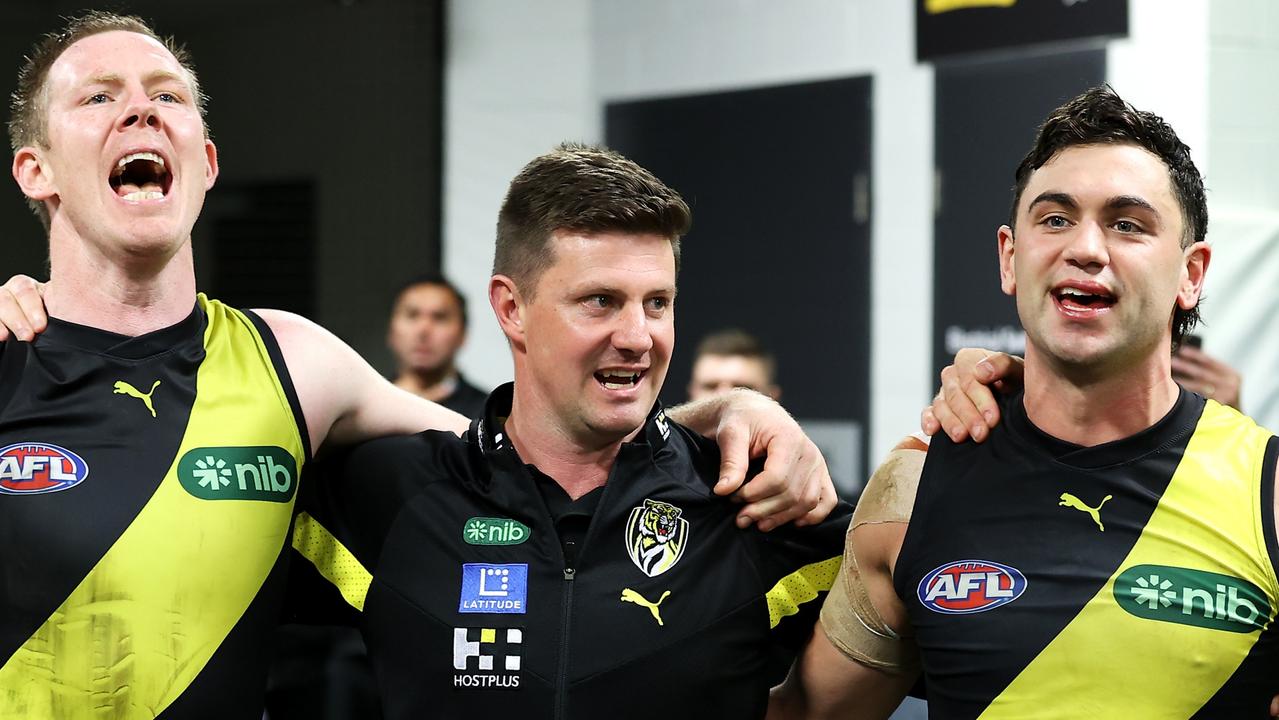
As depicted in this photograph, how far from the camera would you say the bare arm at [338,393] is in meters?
2.03

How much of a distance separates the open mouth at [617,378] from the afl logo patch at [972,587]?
19.2 inches

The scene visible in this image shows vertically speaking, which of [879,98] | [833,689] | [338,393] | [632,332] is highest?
[879,98]

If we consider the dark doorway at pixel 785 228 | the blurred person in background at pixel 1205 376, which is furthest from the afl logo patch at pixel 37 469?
the dark doorway at pixel 785 228

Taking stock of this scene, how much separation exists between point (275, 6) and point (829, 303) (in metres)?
3.26

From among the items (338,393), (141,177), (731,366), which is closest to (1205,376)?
(731,366)

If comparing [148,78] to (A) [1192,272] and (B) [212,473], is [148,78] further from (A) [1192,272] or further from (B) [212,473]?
(A) [1192,272]

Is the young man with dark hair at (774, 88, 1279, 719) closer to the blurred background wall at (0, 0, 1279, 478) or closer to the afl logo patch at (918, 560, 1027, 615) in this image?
the afl logo patch at (918, 560, 1027, 615)

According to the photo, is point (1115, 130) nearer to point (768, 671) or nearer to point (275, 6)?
point (768, 671)

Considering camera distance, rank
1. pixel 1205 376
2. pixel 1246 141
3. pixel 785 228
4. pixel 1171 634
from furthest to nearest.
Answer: pixel 785 228 → pixel 1246 141 → pixel 1205 376 → pixel 1171 634

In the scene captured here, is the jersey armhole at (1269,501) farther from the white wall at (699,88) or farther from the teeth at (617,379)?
the white wall at (699,88)

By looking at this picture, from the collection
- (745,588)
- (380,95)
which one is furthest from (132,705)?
(380,95)

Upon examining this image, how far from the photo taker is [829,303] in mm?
5043

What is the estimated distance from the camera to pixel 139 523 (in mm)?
1846

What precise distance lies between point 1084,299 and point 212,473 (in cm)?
122
